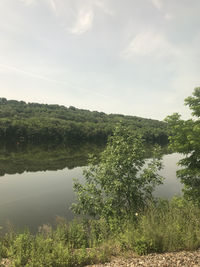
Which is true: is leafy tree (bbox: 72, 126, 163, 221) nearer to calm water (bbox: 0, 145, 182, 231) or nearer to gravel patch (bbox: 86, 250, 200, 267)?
gravel patch (bbox: 86, 250, 200, 267)

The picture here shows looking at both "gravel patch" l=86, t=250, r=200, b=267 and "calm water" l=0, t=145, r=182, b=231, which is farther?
"calm water" l=0, t=145, r=182, b=231

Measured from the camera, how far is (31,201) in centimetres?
1791

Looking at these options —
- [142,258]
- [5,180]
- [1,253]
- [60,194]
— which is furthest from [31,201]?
[142,258]

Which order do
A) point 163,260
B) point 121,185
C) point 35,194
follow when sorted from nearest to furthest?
point 163,260 < point 121,185 < point 35,194

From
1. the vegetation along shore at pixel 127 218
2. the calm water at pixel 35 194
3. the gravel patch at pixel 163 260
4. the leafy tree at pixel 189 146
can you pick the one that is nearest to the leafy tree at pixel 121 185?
the vegetation along shore at pixel 127 218

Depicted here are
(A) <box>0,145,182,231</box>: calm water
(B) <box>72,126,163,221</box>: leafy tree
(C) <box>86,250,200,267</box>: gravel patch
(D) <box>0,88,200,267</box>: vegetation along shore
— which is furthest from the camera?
(A) <box>0,145,182,231</box>: calm water

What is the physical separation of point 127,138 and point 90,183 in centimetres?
317

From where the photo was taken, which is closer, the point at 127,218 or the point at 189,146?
the point at 127,218

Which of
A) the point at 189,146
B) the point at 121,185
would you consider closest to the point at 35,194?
the point at 121,185

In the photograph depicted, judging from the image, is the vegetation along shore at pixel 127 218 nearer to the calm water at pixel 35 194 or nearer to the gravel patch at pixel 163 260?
the gravel patch at pixel 163 260

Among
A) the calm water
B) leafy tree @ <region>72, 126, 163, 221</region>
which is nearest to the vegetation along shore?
leafy tree @ <region>72, 126, 163, 221</region>

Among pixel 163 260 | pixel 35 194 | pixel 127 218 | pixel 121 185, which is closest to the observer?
pixel 163 260

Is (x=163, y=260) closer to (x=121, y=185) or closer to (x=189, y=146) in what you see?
(x=121, y=185)

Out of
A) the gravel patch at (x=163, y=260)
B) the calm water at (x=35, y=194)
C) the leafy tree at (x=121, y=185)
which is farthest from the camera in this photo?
the calm water at (x=35, y=194)
